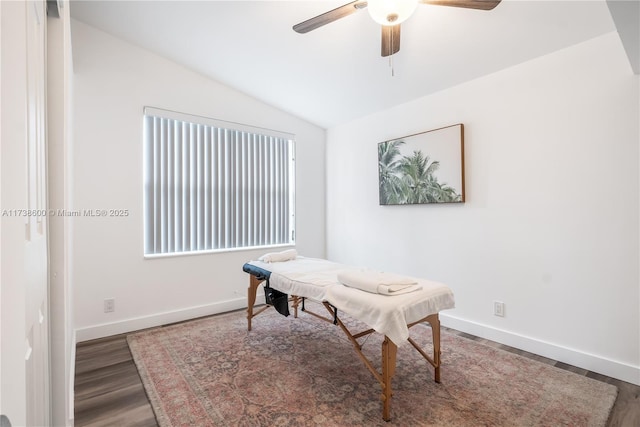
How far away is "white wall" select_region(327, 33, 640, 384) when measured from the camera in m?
2.09

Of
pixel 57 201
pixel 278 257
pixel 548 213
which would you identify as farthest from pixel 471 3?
pixel 278 257

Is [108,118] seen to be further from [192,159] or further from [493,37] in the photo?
[493,37]

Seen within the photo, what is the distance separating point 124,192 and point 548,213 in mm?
3717

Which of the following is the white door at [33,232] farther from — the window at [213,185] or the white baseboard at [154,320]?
the window at [213,185]

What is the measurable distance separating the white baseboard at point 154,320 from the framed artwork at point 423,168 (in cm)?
217

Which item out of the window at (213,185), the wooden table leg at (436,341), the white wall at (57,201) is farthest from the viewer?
the window at (213,185)

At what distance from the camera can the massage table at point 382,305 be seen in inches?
65.4

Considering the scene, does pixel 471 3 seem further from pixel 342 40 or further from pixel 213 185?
pixel 213 185

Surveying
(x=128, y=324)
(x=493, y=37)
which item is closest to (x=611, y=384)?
(x=493, y=37)

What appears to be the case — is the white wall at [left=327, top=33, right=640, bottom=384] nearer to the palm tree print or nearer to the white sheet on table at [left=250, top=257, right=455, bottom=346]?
the palm tree print

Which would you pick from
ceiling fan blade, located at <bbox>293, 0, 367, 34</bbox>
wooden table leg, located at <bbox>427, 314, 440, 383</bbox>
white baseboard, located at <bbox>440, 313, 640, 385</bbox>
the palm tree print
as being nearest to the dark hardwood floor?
white baseboard, located at <bbox>440, 313, 640, 385</bbox>

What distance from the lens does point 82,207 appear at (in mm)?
2750

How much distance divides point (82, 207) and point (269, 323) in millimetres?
2028

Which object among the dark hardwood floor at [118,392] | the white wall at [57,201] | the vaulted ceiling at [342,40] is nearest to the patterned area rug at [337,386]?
the dark hardwood floor at [118,392]
